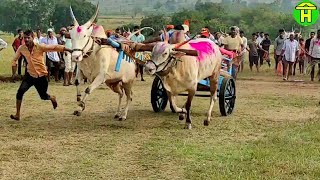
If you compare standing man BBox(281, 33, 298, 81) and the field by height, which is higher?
standing man BBox(281, 33, 298, 81)

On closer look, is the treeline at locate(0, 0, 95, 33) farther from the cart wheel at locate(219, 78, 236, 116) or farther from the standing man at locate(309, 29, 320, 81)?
the cart wheel at locate(219, 78, 236, 116)

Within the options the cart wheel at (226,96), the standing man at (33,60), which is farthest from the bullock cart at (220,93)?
the standing man at (33,60)

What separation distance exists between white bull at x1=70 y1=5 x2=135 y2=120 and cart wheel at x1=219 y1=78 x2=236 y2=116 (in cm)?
168

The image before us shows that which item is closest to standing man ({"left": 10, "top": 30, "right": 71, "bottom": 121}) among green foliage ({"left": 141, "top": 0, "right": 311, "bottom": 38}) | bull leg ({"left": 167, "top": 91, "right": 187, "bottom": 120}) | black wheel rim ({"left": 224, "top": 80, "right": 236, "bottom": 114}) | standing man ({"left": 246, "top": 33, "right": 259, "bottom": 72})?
bull leg ({"left": 167, "top": 91, "right": 187, "bottom": 120})

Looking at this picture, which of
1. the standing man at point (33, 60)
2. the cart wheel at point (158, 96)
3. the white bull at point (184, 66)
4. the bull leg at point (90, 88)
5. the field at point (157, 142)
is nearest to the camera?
the field at point (157, 142)

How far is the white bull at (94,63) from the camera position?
9719 mm

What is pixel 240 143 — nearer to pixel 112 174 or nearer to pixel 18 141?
pixel 112 174

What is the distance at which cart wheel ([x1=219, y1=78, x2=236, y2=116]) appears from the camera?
11.4 meters

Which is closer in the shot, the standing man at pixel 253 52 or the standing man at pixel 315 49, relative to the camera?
the standing man at pixel 315 49

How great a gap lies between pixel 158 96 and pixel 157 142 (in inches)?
120

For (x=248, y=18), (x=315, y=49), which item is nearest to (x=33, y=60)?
(x=315, y=49)

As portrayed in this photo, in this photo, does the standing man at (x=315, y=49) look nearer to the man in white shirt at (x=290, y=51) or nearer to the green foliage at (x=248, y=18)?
the man in white shirt at (x=290, y=51)

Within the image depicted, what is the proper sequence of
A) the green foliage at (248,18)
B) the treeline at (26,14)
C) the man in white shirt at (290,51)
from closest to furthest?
1. the man in white shirt at (290,51)
2. the green foliage at (248,18)
3. the treeline at (26,14)

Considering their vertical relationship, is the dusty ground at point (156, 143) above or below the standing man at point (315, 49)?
below
